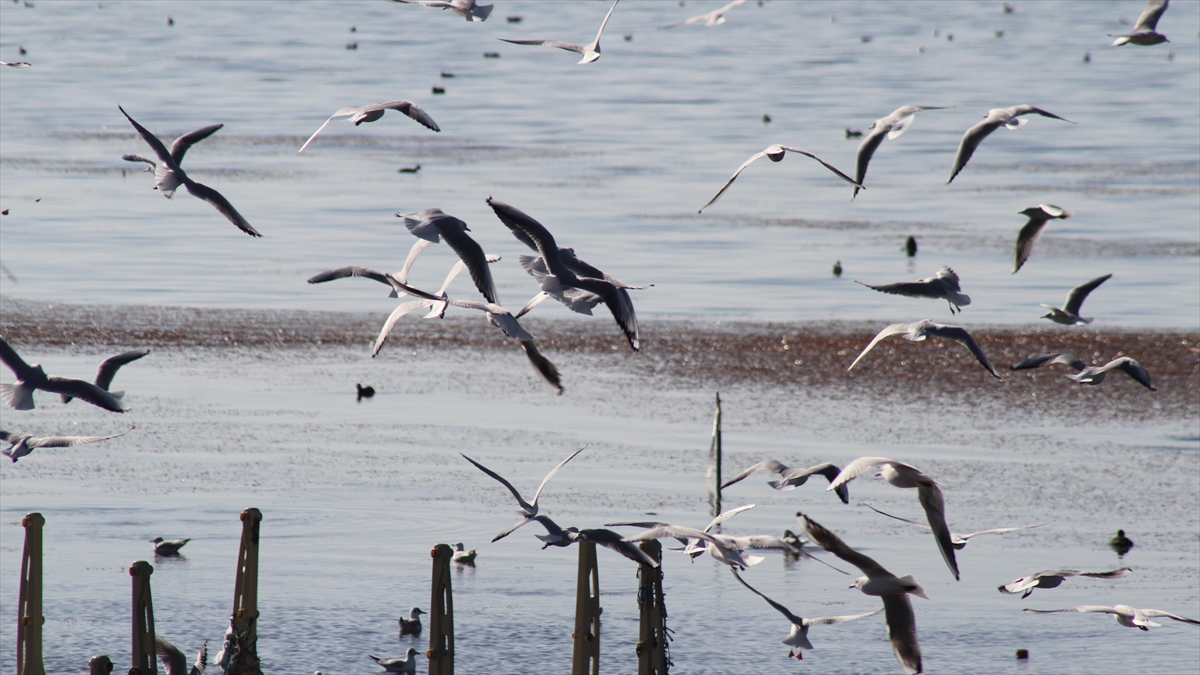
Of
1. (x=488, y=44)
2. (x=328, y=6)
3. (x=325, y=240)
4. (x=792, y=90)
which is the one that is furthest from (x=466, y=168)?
(x=328, y=6)

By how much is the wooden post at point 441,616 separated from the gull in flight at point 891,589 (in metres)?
4.81

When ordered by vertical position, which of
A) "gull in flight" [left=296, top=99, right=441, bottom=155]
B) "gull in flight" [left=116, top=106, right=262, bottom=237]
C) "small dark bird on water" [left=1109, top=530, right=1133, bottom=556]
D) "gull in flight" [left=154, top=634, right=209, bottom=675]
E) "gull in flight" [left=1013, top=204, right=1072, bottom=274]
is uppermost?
"gull in flight" [left=296, top=99, right=441, bottom=155]

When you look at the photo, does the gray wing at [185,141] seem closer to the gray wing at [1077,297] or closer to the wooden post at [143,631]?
the wooden post at [143,631]

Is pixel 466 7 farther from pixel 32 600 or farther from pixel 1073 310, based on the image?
pixel 32 600

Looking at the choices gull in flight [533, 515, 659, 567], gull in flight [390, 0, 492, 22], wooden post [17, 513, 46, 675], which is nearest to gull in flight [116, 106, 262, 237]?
gull in flight [390, 0, 492, 22]

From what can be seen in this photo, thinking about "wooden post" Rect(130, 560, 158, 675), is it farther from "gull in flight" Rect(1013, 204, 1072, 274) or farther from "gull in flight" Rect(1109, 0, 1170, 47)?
"gull in flight" Rect(1109, 0, 1170, 47)

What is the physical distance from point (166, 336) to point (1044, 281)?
18.6 m

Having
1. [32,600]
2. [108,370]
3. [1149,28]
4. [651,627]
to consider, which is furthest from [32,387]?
[1149,28]

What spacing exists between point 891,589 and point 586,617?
5329mm

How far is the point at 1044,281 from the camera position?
3612 cm

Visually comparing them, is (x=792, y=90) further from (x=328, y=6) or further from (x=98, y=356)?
(x=328, y=6)

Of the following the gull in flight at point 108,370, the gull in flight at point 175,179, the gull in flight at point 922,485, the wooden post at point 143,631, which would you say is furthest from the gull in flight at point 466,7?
the wooden post at point 143,631

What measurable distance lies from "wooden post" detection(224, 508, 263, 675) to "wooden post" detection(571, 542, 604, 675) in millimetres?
2720

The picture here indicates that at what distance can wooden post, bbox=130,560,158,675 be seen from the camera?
42.6 feet
